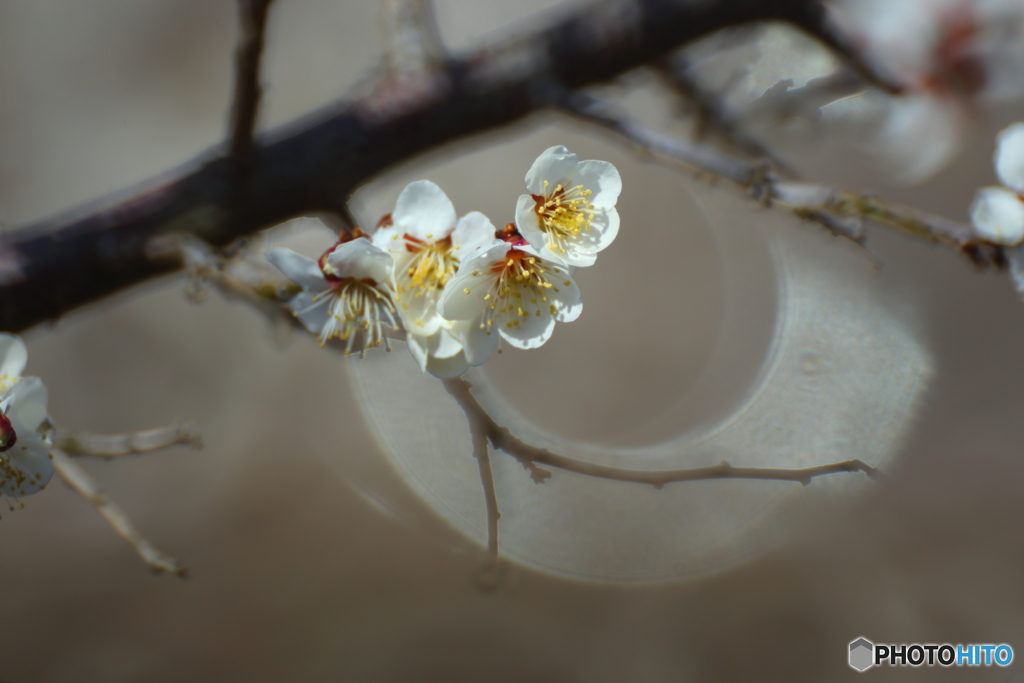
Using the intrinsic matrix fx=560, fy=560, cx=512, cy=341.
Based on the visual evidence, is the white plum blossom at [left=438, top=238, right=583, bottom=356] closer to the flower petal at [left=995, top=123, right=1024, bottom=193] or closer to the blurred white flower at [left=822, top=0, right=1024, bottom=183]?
the flower petal at [left=995, top=123, right=1024, bottom=193]

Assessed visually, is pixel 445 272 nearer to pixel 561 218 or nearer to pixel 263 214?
pixel 561 218

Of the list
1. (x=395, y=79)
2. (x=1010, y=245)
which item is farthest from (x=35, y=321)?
(x=1010, y=245)

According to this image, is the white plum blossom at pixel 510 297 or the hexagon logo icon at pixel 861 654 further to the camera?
the hexagon logo icon at pixel 861 654

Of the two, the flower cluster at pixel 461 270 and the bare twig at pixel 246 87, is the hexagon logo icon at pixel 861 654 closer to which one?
the flower cluster at pixel 461 270

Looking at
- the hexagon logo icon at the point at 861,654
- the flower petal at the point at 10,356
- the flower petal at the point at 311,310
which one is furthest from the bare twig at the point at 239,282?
the hexagon logo icon at the point at 861,654

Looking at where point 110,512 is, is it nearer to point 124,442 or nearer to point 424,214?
point 124,442

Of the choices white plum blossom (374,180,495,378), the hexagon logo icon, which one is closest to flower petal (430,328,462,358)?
white plum blossom (374,180,495,378)
